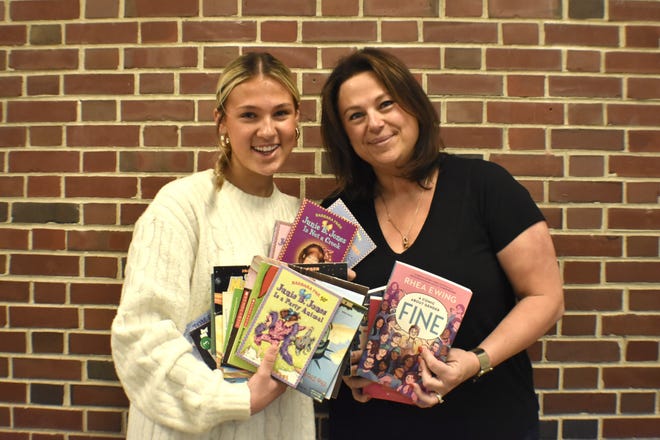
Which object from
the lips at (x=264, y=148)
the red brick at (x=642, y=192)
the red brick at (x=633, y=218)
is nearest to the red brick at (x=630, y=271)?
the red brick at (x=633, y=218)

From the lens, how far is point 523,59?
183 centimetres

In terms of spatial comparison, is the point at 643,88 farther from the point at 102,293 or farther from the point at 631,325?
the point at 102,293

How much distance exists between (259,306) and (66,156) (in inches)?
49.1

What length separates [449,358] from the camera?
1354 millimetres

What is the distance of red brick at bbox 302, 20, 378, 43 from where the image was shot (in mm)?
1818

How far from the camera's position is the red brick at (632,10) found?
1844 mm

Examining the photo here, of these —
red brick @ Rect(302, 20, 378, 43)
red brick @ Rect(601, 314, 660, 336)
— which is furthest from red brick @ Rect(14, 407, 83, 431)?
red brick @ Rect(601, 314, 660, 336)

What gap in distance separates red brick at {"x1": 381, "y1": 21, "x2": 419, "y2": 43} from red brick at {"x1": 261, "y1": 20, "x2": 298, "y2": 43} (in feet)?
1.20

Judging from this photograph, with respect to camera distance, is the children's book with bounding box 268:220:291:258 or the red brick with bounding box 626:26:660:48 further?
the red brick with bounding box 626:26:660:48

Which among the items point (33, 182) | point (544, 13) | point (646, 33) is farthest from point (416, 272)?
point (33, 182)

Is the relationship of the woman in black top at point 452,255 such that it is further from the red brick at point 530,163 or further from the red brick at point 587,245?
the red brick at point 587,245

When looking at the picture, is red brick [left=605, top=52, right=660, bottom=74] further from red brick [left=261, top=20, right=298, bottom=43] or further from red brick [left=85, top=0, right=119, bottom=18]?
red brick [left=85, top=0, right=119, bottom=18]

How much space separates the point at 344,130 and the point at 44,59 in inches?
52.5

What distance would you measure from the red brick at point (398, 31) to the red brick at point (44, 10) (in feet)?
4.25
